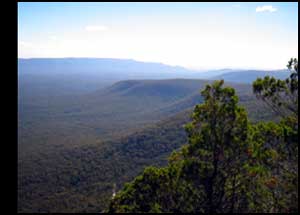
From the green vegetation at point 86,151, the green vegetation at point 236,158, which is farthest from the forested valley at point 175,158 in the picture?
the green vegetation at point 86,151

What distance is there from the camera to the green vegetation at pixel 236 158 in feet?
25.8

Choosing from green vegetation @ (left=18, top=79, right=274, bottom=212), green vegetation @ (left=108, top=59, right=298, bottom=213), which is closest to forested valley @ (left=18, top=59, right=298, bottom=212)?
green vegetation @ (left=108, top=59, right=298, bottom=213)

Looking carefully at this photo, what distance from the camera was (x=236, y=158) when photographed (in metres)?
8.02

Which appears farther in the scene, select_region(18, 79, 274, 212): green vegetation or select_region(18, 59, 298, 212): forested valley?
select_region(18, 79, 274, 212): green vegetation

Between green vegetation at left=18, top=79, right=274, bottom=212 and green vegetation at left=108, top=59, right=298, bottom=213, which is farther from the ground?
green vegetation at left=108, top=59, right=298, bottom=213

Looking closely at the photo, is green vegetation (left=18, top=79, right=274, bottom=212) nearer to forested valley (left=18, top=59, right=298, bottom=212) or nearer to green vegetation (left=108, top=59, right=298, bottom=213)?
forested valley (left=18, top=59, right=298, bottom=212)

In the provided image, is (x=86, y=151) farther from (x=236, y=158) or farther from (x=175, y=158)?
(x=236, y=158)

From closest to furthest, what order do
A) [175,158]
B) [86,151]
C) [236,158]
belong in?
1. [236,158]
2. [175,158]
3. [86,151]

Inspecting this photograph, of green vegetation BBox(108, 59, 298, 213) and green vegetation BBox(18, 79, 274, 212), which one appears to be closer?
green vegetation BBox(108, 59, 298, 213)

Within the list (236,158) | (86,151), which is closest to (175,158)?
(236,158)

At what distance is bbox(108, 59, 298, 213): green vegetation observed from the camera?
788 centimetres

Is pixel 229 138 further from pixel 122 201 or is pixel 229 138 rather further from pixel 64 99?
pixel 64 99

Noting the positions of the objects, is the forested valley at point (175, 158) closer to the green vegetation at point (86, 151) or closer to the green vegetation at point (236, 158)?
the green vegetation at point (236, 158)
